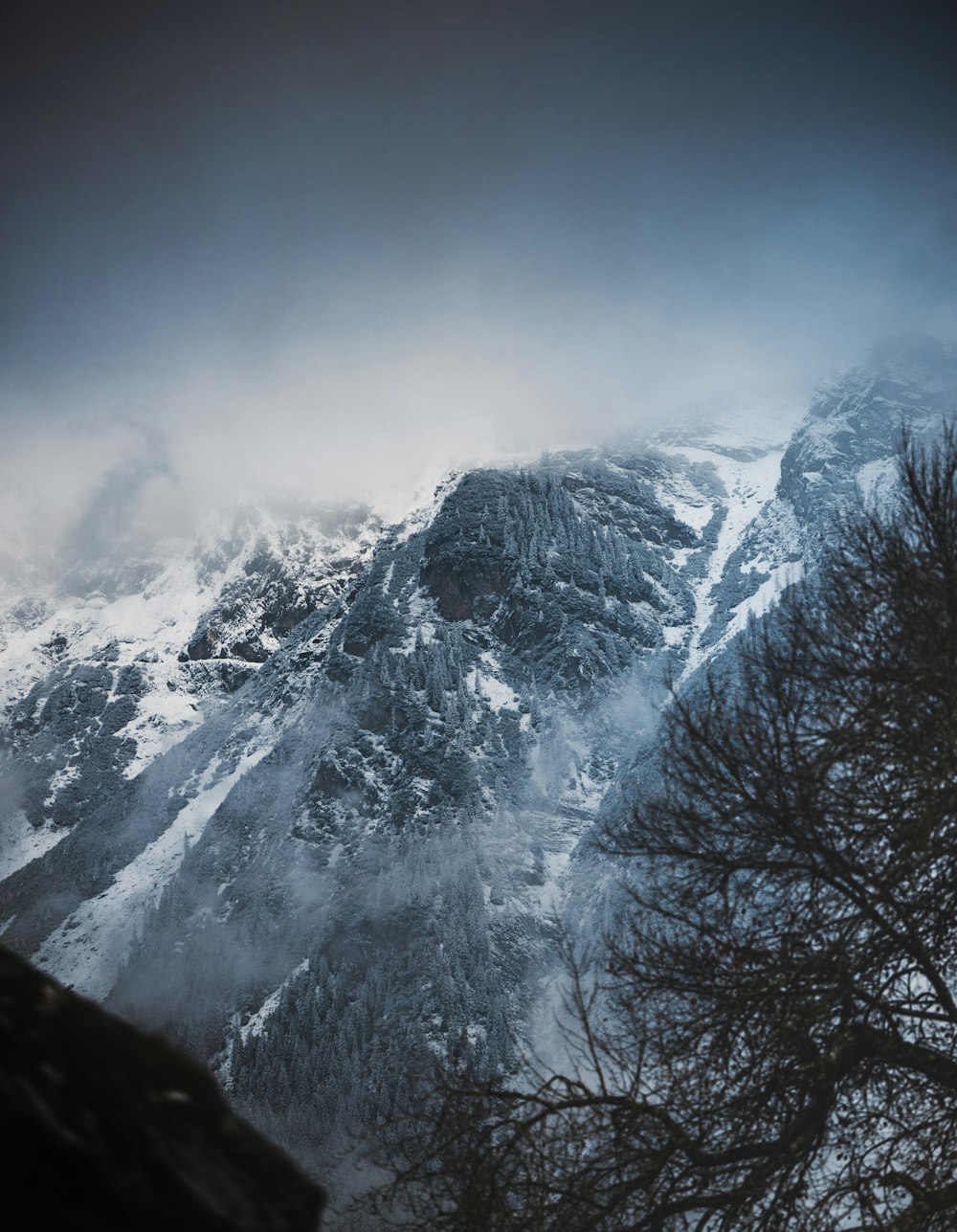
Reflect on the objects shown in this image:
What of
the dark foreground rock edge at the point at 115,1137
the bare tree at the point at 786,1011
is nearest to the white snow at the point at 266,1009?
the bare tree at the point at 786,1011

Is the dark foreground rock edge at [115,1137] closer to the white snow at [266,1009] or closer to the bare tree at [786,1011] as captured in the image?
the bare tree at [786,1011]

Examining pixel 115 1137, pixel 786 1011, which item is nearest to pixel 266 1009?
pixel 786 1011

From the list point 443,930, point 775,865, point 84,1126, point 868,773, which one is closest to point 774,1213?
point 775,865

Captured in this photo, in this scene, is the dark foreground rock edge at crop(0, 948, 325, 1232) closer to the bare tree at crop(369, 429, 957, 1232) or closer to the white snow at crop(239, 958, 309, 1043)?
the bare tree at crop(369, 429, 957, 1232)

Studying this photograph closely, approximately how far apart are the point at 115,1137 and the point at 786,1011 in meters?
4.99

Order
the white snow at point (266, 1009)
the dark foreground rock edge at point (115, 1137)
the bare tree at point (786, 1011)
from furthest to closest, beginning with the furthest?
the white snow at point (266, 1009) < the bare tree at point (786, 1011) < the dark foreground rock edge at point (115, 1137)

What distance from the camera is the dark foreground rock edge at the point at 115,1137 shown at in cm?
A: 213

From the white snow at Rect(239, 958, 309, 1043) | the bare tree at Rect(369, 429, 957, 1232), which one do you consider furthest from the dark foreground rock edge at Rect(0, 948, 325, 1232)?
the white snow at Rect(239, 958, 309, 1043)

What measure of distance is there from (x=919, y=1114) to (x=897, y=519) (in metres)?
5.59

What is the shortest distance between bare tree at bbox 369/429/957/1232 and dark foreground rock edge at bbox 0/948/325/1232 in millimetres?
3369

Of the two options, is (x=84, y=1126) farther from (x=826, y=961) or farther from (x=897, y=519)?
(x=897, y=519)

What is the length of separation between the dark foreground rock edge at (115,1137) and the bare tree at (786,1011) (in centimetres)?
337

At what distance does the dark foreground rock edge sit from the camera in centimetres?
213

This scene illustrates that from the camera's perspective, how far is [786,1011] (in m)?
5.73
